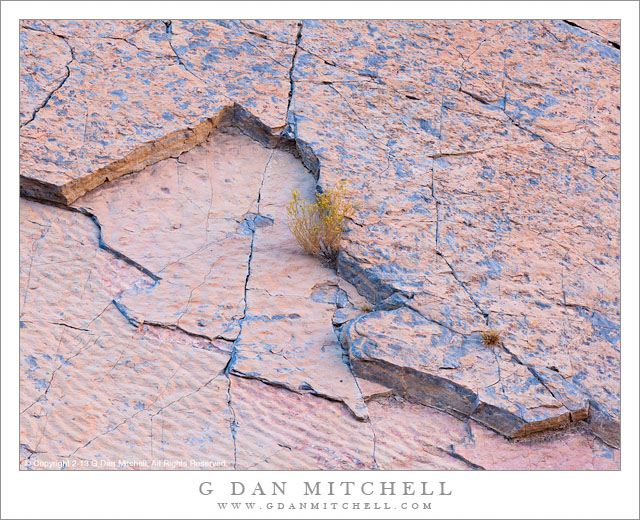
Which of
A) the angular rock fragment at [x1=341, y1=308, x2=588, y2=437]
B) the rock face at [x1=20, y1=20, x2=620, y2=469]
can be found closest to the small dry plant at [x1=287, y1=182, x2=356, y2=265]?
the rock face at [x1=20, y1=20, x2=620, y2=469]

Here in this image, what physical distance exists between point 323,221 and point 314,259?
221mm

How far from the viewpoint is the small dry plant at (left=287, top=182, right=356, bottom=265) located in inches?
165

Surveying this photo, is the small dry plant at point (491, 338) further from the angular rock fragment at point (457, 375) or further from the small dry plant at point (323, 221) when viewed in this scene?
the small dry plant at point (323, 221)

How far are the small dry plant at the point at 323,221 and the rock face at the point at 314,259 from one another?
0.28 ft

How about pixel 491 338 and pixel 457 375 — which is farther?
pixel 491 338

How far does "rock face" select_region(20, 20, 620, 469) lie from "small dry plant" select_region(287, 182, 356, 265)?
0.09 meters

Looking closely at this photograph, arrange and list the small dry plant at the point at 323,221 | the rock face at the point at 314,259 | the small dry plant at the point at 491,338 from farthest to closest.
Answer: the small dry plant at the point at 323,221, the small dry plant at the point at 491,338, the rock face at the point at 314,259

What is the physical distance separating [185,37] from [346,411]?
2.74m

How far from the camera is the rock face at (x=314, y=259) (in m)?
3.63

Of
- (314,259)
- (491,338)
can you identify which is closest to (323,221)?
(314,259)

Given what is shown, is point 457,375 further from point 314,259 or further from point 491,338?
point 314,259

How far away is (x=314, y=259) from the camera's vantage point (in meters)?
4.29

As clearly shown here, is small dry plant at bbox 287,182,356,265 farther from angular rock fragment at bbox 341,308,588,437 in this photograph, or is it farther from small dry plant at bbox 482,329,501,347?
small dry plant at bbox 482,329,501,347

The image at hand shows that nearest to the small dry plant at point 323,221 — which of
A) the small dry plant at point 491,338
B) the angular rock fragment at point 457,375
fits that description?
the angular rock fragment at point 457,375
